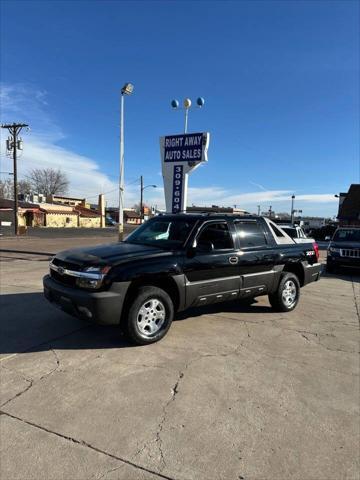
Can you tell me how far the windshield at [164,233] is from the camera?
5.78 meters

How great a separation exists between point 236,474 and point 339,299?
699 centimetres

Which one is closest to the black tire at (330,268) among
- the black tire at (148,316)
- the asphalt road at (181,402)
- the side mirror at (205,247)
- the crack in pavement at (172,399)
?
the asphalt road at (181,402)

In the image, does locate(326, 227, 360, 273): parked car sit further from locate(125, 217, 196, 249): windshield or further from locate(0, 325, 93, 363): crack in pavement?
locate(0, 325, 93, 363): crack in pavement

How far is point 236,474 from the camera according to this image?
2.70 meters

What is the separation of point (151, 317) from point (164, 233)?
1496 mm

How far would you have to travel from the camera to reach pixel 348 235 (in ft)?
48.6

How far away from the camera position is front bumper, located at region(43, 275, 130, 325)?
15.3ft

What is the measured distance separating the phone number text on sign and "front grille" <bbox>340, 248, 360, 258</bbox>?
615 centimetres

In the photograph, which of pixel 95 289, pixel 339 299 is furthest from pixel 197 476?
pixel 339 299

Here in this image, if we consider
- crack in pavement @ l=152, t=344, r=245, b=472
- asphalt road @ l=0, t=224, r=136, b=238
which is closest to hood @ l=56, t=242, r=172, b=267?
crack in pavement @ l=152, t=344, r=245, b=472

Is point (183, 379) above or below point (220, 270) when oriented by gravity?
below

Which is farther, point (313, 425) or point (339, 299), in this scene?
point (339, 299)

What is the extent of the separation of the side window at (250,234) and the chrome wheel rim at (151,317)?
1884mm

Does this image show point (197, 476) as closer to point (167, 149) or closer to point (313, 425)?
point (313, 425)
